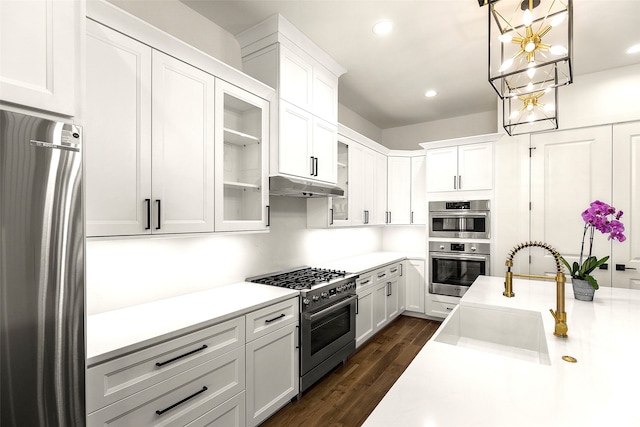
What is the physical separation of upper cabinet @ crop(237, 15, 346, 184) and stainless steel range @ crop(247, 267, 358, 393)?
93 cm

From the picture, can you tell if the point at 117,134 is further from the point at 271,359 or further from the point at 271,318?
the point at 271,359

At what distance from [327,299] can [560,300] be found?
163 centimetres

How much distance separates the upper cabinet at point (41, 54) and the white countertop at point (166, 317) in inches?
38.8

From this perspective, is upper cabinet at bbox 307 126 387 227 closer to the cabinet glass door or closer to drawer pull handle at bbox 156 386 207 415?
the cabinet glass door

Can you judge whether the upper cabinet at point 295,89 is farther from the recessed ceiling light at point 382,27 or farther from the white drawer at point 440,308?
the white drawer at point 440,308

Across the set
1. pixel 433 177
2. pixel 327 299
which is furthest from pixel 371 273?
pixel 433 177

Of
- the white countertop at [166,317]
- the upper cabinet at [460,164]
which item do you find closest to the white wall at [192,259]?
the white countertop at [166,317]

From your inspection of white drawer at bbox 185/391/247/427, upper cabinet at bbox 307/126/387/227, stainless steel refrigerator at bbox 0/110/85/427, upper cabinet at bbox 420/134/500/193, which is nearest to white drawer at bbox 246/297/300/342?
white drawer at bbox 185/391/247/427

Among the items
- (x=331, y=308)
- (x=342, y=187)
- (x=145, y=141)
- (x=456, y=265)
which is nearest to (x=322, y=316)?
(x=331, y=308)

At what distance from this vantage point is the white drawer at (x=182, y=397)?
137cm

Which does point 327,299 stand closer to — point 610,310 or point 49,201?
point 610,310

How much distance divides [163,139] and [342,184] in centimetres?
215

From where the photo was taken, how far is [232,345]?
6.07 feet

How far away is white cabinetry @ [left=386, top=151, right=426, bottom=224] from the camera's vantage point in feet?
15.0
